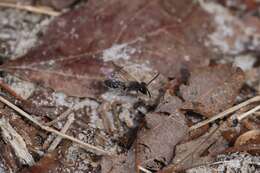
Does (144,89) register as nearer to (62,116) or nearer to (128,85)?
(128,85)

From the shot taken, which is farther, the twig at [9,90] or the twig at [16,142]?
the twig at [9,90]

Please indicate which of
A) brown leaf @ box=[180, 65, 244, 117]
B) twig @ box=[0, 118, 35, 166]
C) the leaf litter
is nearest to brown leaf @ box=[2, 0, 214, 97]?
the leaf litter

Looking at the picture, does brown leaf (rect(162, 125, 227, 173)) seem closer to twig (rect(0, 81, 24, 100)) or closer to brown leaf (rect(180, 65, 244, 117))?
brown leaf (rect(180, 65, 244, 117))

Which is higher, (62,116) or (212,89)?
(212,89)

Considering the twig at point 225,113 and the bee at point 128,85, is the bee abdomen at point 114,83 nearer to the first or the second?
the bee at point 128,85

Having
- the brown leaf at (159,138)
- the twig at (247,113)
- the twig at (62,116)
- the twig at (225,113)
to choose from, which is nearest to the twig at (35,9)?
the twig at (62,116)

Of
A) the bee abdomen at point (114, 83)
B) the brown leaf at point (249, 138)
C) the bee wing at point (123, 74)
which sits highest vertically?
the bee wing at point (123, 74)

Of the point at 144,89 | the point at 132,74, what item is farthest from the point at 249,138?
the point at 132,74
